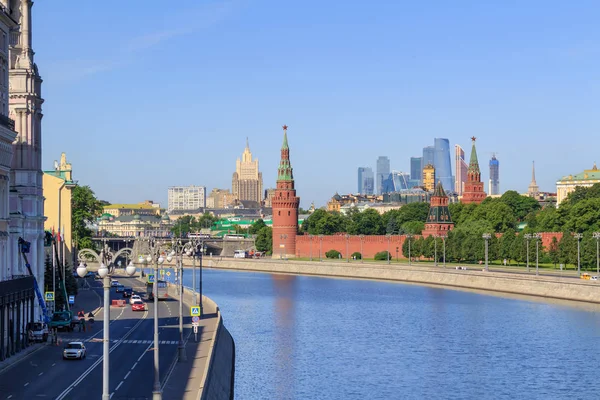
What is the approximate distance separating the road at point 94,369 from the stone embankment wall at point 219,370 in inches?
59.8

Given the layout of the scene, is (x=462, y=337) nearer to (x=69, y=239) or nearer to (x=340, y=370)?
(x=340, y=370)

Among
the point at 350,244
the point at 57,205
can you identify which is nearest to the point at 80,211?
the point at 57,205

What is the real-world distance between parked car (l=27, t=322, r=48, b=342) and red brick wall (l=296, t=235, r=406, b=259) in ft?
364

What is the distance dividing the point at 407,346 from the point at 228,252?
137 meters

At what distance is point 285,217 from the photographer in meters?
173

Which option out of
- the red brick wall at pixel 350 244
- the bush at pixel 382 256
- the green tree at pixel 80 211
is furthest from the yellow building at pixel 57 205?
the red brick wall at pixel 350 244

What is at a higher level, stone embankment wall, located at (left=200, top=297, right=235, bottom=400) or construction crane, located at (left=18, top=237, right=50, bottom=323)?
construction crane, located at (left=18, top=237, right=50, bottom=323)

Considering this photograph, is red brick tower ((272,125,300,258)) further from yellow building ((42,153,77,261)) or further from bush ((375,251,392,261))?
yellow building ((42,153,77,261))

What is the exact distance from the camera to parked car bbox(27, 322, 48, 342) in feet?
152

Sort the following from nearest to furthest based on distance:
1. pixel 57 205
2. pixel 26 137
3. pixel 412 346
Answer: pixel 26 137
pixel 412 346
pixel 57 205

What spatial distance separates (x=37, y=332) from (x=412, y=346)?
71.1 feet

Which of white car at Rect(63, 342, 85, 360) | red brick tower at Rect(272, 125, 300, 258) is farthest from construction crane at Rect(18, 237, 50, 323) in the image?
red brick tower at Rect(272, 125, 300, 258)

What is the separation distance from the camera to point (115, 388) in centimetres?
3506

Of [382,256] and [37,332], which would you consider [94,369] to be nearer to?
[37,332]
